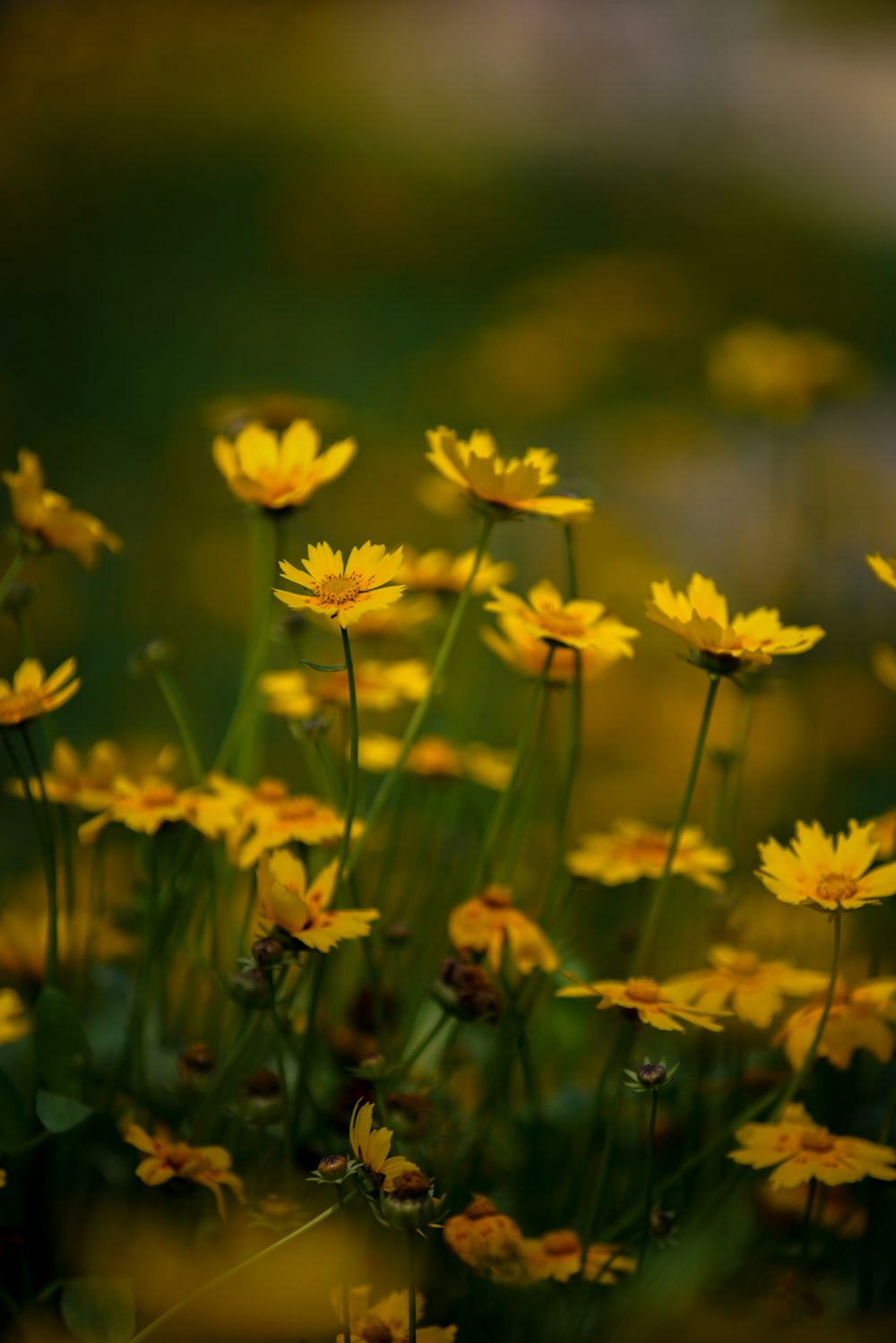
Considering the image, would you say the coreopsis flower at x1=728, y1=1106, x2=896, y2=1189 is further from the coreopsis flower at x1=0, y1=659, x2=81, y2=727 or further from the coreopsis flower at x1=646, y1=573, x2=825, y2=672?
the coreopsis flower at x1=0, y1=659, x2=81, y2=727

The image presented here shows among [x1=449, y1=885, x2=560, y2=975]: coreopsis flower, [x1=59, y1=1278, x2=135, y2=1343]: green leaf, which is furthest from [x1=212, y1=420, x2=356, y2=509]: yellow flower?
[x1=59, y1=1278, x2=135, y2=1343]: green leaf

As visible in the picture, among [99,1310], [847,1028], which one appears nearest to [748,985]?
[847,1028]

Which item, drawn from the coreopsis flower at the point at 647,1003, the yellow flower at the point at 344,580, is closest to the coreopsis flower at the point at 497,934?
the coreopsis flower at the point at 647,1003

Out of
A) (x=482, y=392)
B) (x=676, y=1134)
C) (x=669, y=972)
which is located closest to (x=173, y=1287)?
(x=676, y=1134)

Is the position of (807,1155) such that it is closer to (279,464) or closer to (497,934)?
(497,934)

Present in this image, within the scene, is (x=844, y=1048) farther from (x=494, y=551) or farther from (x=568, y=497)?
(x=494, y=551)

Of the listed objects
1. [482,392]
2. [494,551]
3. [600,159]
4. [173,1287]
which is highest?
[600,159]
